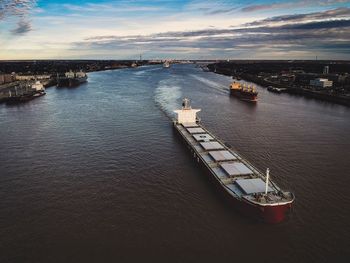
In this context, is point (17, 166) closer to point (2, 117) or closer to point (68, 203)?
point (68, 203)

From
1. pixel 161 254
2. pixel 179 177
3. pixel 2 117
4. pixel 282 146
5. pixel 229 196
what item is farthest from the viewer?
pixel 2 117

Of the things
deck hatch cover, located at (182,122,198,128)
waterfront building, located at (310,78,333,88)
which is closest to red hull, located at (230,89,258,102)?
waterfront building, located at (310,78,333,88)

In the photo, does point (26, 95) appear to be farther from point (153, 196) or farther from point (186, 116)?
point (153, 196)

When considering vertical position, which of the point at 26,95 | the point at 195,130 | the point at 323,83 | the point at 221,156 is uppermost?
the point at 26,95

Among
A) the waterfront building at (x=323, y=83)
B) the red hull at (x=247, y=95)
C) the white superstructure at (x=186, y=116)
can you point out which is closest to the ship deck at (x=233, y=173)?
the white superstructure at (x=186, y=116)

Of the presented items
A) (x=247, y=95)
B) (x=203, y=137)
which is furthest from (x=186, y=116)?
(x=247, y=95)

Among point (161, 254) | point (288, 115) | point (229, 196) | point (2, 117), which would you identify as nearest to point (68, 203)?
point (161, 254)

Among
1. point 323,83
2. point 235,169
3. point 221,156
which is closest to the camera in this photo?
point 235,169
